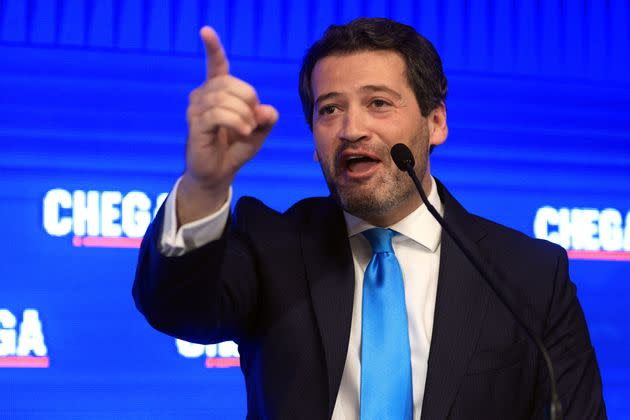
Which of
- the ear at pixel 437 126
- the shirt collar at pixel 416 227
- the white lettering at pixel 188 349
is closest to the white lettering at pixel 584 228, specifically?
the ear at pixel 437 126

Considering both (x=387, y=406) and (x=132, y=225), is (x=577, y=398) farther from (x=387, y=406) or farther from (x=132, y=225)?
(x=132, y=225)

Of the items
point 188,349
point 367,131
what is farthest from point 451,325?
point 188,349

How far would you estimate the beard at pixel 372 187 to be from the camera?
1.53m

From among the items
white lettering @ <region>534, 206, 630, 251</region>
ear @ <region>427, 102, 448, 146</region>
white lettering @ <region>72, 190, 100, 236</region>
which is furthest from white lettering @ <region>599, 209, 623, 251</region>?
white lettering @ <region>72, 190, 100, 236</region>

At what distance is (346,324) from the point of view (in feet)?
4.75

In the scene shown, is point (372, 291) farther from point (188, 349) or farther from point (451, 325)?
point (188, 349)

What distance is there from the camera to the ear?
5.74ft

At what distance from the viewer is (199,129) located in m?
1.12

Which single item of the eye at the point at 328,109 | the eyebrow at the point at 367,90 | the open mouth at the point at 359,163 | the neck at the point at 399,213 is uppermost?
the eyebrow at the point at 367,90

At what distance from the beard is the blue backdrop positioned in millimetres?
669

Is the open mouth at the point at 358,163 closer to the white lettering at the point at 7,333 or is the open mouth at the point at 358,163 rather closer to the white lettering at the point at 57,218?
the white lettering at the point at 57,218

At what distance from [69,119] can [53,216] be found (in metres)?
0.23

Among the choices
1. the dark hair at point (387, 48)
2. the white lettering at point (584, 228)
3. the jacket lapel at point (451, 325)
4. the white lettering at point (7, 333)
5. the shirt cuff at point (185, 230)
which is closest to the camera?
the shirt cuff at point (185, 230)

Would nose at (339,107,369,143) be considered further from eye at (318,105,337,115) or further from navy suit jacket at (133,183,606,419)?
navy suit jacket at (133,183,606,419)
